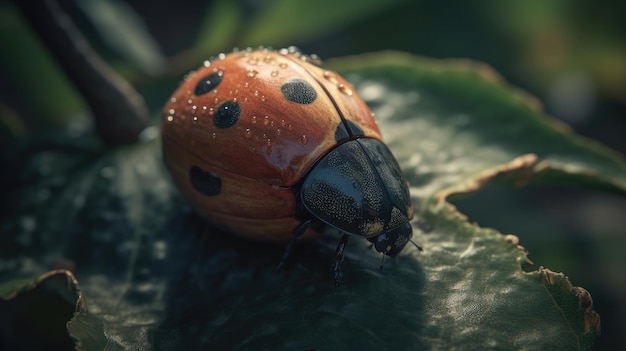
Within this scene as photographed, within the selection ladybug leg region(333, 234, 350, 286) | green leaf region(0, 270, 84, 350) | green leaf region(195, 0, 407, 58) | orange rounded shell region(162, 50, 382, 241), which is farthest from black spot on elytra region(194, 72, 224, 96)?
green leaf region(195, 0, 407, 58)

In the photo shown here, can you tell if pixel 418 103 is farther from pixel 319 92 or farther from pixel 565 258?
pixel 565 258

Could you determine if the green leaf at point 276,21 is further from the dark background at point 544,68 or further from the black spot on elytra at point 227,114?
the black spot on elytra at point 227,114

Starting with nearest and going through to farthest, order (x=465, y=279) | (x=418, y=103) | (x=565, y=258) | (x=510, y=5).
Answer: (x=465, y=279) → (x=418, y=103) → (x=565, y=258) → (x=510, y=5)

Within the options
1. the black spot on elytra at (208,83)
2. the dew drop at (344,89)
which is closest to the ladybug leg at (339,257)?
the dew drop at (344,89)

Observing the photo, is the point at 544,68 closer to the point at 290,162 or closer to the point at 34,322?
the point at 290,162

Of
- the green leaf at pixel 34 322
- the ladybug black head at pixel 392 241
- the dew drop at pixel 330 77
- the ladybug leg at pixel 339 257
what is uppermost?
the dew drop at pixel 330 77

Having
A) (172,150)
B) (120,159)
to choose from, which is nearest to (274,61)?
(172,150)
